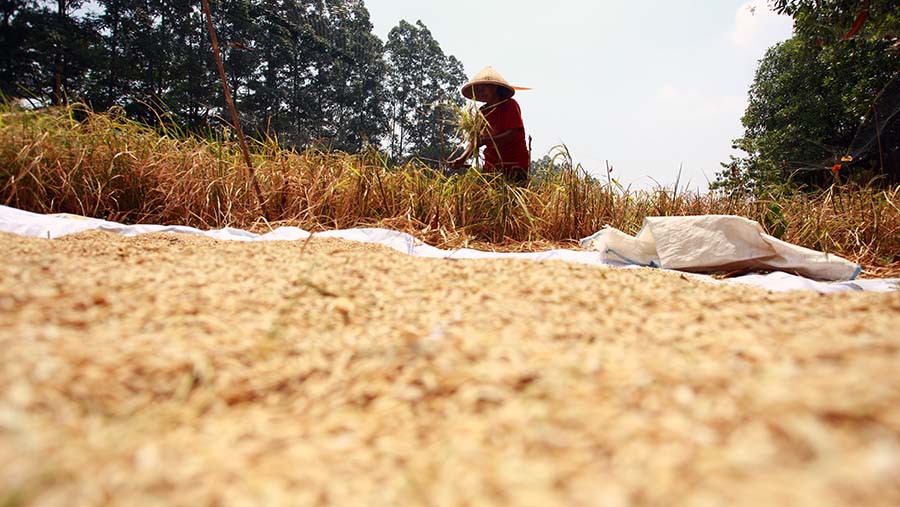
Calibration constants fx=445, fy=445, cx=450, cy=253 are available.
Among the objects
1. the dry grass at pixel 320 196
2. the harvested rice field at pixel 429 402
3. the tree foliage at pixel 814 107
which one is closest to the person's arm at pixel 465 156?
the dry grass at pixel 320 196

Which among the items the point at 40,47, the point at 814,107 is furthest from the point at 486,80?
the point at 40,47

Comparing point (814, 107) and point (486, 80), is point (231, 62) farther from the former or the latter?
point (814, 107)

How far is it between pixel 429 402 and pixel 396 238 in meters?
2.27

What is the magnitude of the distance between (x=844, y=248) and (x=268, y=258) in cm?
399

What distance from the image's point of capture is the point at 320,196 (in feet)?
11.1

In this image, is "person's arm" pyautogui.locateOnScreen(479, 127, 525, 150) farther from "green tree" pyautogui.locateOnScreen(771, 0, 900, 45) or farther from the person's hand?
"green tree" pyautogui.locateOnScreen(771, 0, 900, 45)

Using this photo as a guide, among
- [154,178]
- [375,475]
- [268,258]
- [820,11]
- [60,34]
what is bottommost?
[375,475]

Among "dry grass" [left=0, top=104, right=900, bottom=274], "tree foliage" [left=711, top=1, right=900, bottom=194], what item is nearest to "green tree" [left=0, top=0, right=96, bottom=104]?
"dry grass" [left=0, top=104, right=900, bottom=274]

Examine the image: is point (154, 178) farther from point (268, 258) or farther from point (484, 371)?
point (484, 371)

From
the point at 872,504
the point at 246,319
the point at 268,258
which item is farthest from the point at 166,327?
the point at 872,504

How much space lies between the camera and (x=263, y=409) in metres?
0.60

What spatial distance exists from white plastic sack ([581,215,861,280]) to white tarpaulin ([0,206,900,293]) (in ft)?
0.12

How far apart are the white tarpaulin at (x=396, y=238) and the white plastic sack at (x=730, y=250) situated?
0.04 m

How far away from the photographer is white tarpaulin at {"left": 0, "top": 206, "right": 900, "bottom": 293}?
2.27 metres
